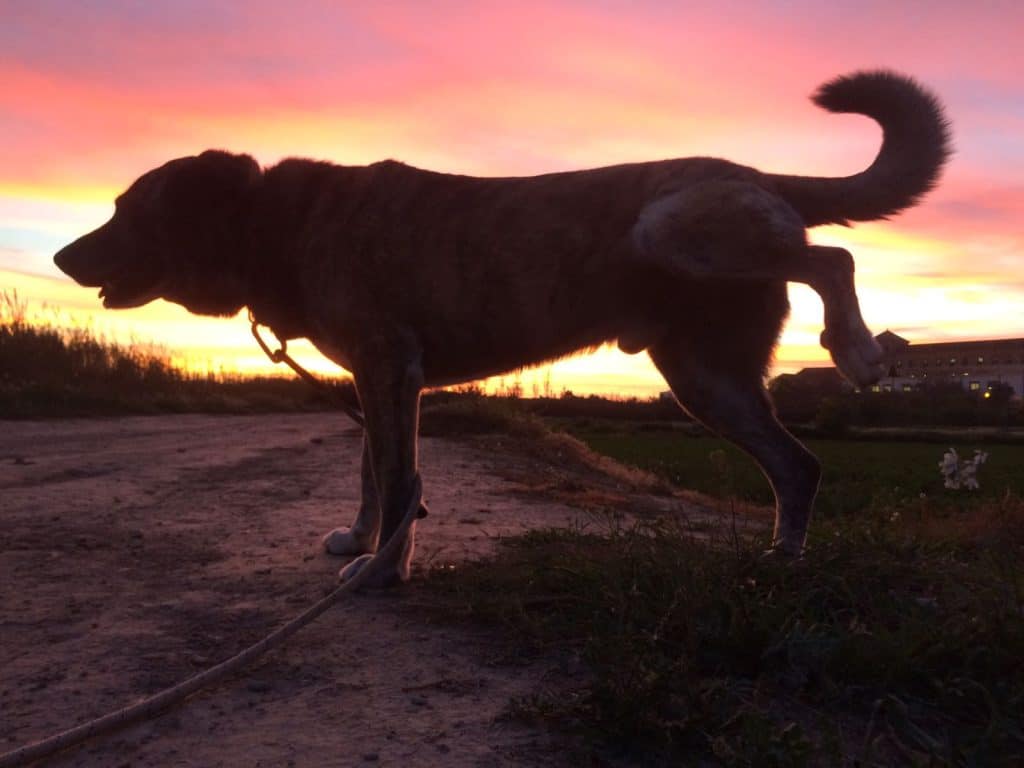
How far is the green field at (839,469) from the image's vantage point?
4863 mm

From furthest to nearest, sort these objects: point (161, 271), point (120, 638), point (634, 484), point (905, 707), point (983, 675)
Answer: point (634, 484), point (161, 271), point (120, 638), point (983, 675), point (905, 707)

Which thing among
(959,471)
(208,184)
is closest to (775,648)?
(208,184)

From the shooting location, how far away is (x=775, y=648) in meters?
2.11

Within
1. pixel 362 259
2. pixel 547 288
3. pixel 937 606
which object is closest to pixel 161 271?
pixel 362 259

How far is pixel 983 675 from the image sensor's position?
206cm

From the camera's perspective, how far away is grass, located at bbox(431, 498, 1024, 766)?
5.91 ft

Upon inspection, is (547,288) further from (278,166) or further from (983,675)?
(983,675)

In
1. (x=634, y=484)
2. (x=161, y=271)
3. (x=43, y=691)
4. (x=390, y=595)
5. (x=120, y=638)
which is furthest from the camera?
(x=634, y=484)

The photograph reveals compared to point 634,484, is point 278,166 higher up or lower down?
higher up

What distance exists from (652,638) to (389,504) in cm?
160

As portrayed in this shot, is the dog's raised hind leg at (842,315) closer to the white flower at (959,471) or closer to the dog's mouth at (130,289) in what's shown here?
the white flower at (959,471)

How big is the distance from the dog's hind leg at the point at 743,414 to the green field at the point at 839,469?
0.14 m

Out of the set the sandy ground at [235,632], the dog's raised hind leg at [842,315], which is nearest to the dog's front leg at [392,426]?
the sandy ground at [235,632]

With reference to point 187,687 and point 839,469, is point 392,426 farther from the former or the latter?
point 839,469
